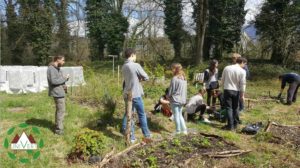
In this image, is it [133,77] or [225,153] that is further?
[133,77]

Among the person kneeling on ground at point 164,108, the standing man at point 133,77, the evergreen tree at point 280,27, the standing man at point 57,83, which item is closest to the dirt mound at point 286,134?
the person kneeling on ground at point 164,108

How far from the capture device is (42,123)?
7234 millimetres

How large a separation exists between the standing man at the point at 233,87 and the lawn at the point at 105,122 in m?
0.42

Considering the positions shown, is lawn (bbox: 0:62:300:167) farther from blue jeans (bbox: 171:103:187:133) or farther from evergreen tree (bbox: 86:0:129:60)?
evergreen tree (bbox: 86:0:129:60)

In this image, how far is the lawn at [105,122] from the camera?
5.25m

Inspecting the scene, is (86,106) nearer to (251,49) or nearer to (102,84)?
(102,84)

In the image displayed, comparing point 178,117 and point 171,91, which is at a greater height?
point 171,91

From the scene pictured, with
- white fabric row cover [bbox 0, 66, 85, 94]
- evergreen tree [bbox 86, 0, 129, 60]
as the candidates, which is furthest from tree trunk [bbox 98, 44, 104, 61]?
white fabric row cover [bbox 0, 66, 85, 94]

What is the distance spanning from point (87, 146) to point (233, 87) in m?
3.57

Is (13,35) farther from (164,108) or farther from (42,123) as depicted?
(164,108)

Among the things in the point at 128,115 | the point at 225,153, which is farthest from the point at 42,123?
the point at 225,153

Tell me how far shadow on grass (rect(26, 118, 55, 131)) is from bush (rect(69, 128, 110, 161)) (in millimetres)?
1940

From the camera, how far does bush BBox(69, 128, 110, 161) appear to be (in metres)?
5.02

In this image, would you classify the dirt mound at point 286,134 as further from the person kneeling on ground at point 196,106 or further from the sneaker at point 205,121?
the person kneeling on ground at point 196,106
